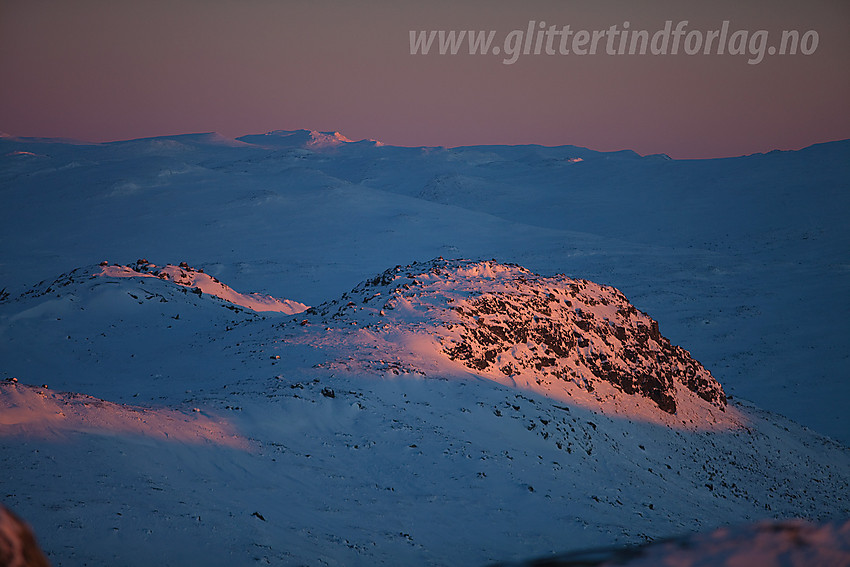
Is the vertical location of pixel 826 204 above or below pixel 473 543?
above

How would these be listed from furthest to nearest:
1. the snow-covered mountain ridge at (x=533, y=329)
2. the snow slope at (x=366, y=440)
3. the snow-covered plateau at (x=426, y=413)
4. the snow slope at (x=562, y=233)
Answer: the snow slope at (x=562, y=233) < the snow-covered mountain ridge at (x=533, y=329) < the snow slope at (x=366, y=440) < the snow-covered plateau at (x=426, y=413)

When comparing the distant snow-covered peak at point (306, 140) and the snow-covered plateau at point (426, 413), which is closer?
the snow-covered plateau at point (426, 413)

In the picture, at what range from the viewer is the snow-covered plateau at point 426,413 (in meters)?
8.63

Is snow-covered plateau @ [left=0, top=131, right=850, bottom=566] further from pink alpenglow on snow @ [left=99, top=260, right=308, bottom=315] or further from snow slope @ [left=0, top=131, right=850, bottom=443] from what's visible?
snow slope @ [left=0, top=131, right=850, bottom=443]

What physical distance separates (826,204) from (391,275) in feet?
206

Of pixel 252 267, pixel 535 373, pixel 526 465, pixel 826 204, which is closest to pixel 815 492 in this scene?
pixel 535 373

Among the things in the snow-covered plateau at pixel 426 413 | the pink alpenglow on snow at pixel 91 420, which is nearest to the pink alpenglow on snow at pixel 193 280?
the snow-covered plateau at pixel 426 413

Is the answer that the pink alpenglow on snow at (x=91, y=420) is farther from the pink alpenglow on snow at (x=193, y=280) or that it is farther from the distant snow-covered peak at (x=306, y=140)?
the distant snow-covered peak at (x=306, y=140)

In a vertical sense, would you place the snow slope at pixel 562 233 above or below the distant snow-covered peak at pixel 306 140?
below

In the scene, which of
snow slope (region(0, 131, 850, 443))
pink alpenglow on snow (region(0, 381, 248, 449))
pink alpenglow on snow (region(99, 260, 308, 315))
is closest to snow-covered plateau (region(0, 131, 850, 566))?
pink alpenglow on snow (region(0, 381, 248, 449))

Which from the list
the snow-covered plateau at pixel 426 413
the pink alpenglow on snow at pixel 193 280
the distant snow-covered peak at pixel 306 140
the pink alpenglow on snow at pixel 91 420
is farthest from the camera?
the distant snow-covered peak at pixel 306 140

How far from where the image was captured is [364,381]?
14.6 meters

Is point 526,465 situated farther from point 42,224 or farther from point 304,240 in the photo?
point 42,224

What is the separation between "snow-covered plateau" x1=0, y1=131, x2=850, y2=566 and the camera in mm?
8633
